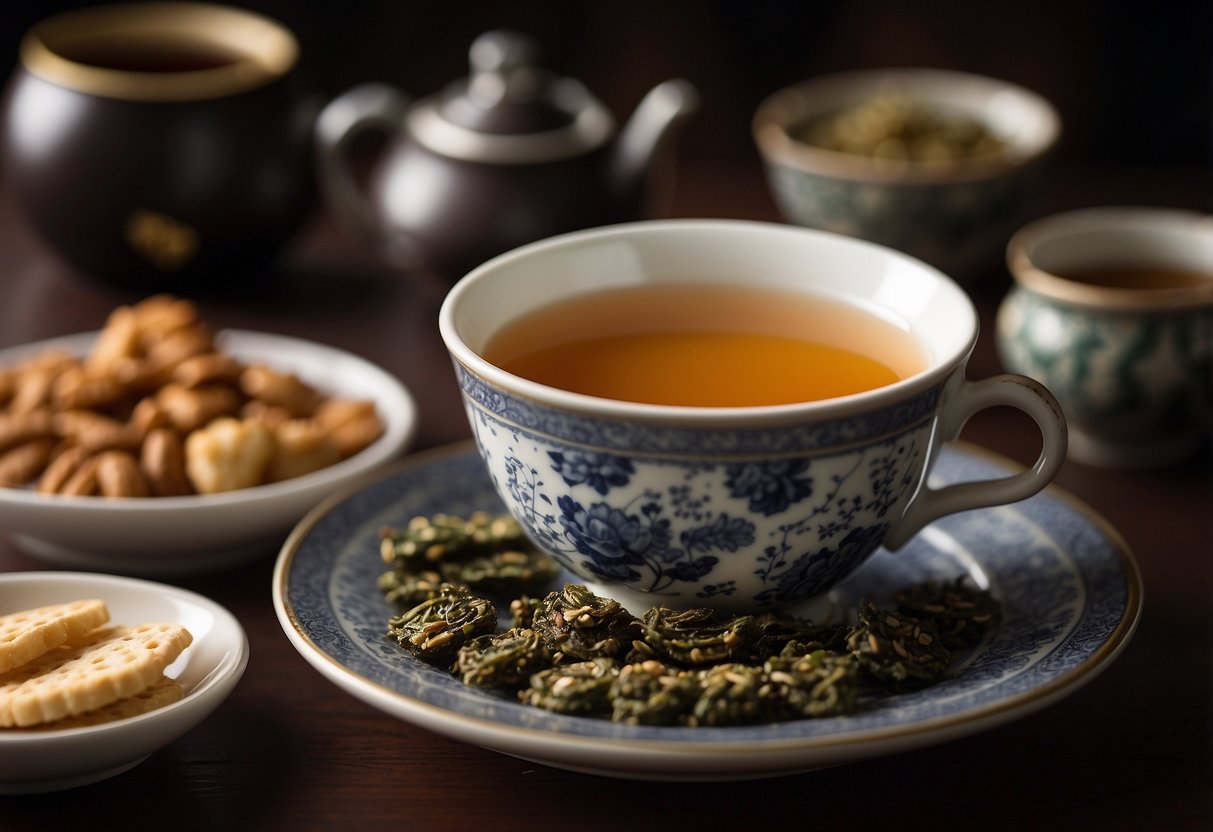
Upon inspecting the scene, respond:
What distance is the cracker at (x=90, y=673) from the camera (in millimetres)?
832

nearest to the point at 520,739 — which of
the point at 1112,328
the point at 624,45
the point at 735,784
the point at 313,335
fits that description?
the point at 735,784

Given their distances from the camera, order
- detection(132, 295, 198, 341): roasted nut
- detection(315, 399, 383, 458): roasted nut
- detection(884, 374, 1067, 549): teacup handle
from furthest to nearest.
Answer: detection(132, 295, 198, 341): roasted nut
detection(315, 399, 383, 458): roasted nut
detection(884, 374, 1067, 549): teacup handle

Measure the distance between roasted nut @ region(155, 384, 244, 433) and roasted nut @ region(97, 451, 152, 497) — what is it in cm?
7

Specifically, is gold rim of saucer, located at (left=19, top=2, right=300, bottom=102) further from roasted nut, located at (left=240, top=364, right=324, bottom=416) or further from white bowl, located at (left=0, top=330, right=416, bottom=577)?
white bowl, located at (left=0, top=330, right=416, bottom=577)

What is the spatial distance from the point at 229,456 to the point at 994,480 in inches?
25.2

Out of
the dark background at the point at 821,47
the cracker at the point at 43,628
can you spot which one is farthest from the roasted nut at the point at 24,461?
the dark background at the point at 821,47

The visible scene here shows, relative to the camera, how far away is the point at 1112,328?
4.42ft

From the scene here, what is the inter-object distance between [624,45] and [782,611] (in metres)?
2.03

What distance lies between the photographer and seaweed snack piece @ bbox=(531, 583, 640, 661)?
90cm

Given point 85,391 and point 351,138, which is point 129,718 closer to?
point 85,391

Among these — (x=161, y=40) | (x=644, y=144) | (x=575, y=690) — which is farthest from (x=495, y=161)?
(x=575, y=690)

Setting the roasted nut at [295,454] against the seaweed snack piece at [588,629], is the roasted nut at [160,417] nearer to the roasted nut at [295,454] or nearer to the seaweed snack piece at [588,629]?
the roasted nut at [295,454]

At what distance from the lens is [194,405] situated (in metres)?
1.30

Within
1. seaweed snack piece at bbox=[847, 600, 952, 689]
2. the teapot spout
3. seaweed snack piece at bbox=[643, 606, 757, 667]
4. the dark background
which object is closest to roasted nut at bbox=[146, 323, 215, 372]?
the teapot spout
